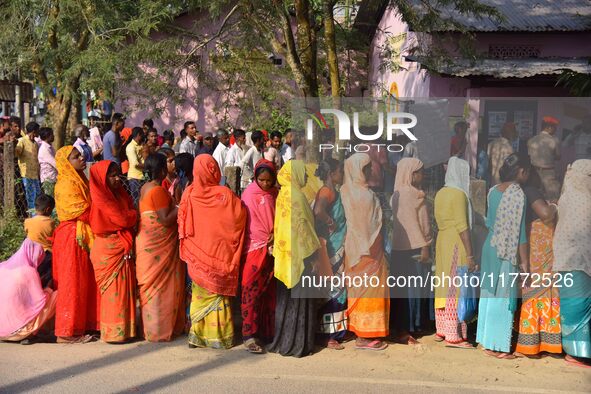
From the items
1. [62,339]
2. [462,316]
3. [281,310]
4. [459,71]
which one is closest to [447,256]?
[462,316]

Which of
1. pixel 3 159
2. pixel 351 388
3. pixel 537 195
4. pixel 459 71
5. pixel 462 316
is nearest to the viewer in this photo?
pixel 351 388

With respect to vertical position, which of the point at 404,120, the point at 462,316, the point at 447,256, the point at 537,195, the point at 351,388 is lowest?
the point at 351,388

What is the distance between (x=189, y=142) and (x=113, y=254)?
607 centimetres

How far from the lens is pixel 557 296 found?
221 inches

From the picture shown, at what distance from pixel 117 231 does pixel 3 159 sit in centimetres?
427

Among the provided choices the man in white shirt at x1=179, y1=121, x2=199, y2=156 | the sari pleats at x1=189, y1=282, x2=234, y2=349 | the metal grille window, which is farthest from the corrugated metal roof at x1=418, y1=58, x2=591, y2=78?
the sari pleats at x1=189, y1=282, x2=234, y2=349

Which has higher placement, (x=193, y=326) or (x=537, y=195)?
(x=537, y=195)

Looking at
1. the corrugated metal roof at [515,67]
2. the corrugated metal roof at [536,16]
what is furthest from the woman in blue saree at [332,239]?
the corrugated metal roof at [536,16]

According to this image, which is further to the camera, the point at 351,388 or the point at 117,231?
the point at 117,231

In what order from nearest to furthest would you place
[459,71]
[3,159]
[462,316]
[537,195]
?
1. [537,195]
2. [462,316]
3. [3,159]
4. [459,71]

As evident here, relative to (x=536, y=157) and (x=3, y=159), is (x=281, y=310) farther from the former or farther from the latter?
(x=3, y=159)

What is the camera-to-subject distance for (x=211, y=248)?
5.89 metres

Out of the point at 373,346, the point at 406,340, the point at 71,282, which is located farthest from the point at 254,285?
the point at 71,282

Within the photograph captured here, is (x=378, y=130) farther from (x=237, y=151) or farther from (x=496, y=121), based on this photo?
(x=237, y=151)
